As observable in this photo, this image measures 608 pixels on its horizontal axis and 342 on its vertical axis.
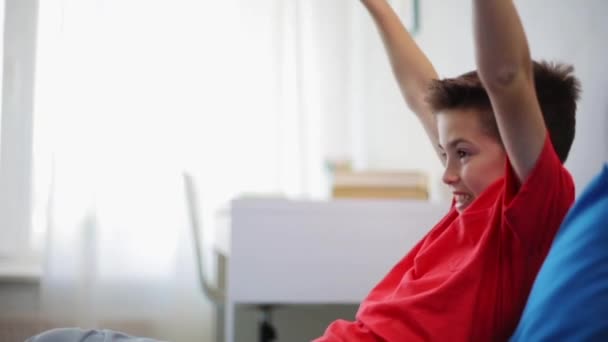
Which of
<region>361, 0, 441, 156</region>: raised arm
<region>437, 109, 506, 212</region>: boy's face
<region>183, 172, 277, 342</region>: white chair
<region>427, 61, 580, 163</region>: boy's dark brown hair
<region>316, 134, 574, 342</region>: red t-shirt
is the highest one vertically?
<region>361, 0, 441, 156</region>: raised arm

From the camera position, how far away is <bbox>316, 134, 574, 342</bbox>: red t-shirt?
725mm

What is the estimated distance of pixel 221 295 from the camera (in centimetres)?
234

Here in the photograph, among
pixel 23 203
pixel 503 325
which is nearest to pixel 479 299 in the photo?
pixel 503 325

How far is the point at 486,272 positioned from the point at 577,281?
0.54 ft

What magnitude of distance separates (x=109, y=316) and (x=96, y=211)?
1.24ft

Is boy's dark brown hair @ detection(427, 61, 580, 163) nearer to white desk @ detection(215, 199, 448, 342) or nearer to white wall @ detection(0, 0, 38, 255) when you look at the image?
white desk @ detection(215, 199, 448, 342)


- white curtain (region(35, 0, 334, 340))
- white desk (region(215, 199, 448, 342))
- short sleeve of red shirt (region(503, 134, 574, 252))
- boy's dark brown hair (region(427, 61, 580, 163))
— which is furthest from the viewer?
white curtain (region(35, 0, 334, 340))

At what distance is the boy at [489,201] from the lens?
69 cm

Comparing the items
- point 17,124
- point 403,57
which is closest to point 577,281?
point 403,57

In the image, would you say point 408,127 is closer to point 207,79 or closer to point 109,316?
point 207,79

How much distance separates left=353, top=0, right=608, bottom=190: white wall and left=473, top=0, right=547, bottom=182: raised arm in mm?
390

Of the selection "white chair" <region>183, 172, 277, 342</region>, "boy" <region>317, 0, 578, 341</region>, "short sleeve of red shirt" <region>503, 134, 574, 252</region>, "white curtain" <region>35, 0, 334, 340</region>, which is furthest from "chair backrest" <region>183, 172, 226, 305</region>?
"short sleeve of red shirt" <region>503, 134, 574, 252</region>

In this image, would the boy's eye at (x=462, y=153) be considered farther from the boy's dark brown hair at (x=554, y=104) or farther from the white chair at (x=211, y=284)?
the white chair at (x=211, y=284)

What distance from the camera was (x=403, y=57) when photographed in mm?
1123
